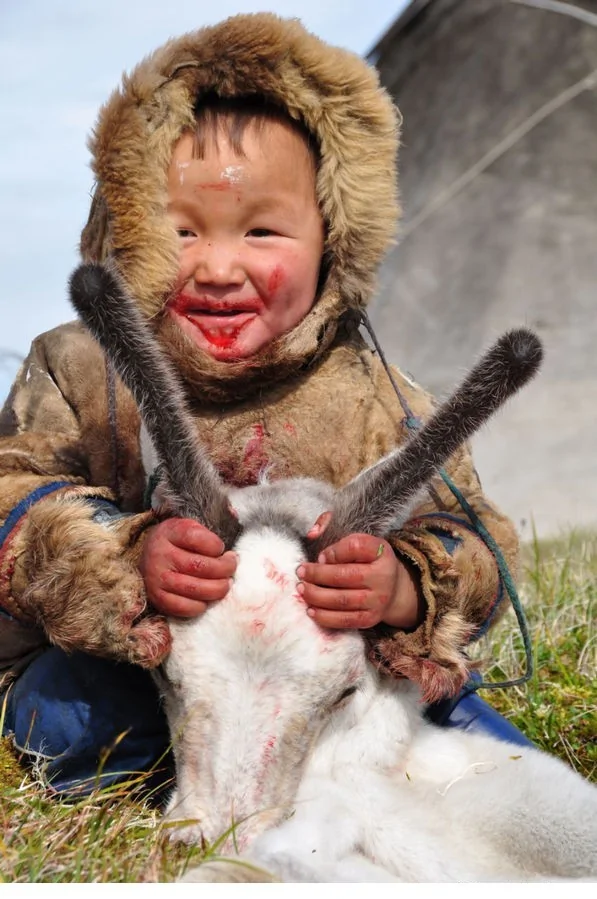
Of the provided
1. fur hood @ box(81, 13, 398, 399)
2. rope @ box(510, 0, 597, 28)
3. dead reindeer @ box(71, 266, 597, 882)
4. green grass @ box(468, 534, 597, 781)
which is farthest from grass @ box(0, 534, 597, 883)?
rope @ box(510, 0, 597, 28)

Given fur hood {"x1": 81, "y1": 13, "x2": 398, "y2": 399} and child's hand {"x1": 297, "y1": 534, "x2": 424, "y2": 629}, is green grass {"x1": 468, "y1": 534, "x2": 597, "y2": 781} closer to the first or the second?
child's hand {"x1": 297, "y1": 534, "x2": 424, "y2": 629}

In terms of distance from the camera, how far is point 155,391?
2.31 metres

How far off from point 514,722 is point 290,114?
2081 millimetres

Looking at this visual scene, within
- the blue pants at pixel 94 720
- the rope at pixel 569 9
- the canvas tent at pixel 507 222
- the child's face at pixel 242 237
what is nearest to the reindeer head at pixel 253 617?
the blue pants at pixel 94 720

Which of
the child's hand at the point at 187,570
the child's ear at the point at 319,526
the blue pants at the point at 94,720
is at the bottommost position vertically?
the blue pants at the point at 94,720

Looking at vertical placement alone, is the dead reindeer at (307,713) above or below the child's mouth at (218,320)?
below

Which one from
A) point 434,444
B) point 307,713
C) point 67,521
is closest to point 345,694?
point 307,713

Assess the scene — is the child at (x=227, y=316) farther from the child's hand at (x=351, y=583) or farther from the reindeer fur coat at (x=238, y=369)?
the child's hand at (x=351, y=583)

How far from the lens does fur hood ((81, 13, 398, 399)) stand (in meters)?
2.93

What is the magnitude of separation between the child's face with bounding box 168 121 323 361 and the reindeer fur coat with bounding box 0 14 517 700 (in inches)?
2.0

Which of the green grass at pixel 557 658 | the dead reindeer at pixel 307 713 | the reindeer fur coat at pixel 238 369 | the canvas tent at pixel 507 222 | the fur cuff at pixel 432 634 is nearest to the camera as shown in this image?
the dead reindeer at pixel 307 713

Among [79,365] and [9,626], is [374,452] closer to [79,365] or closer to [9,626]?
[79,365]

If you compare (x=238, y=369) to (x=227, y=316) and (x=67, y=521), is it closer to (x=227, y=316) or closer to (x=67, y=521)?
(x=227, y=316)

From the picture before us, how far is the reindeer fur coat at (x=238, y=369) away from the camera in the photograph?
9.39ft
